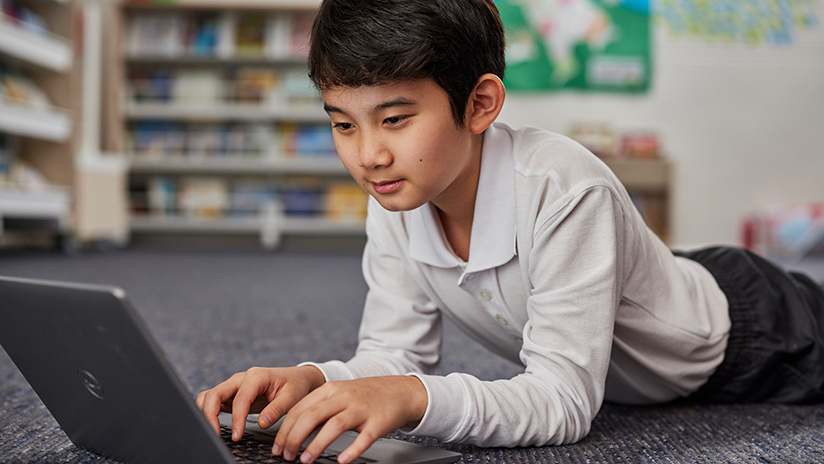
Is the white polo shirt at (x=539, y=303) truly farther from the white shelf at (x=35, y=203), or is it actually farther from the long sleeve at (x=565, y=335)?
the white shelf at (x=35, y=203)

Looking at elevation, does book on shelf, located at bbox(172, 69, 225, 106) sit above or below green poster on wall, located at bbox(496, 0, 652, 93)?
below

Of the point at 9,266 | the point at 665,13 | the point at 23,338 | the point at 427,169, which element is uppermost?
the point at 665,13

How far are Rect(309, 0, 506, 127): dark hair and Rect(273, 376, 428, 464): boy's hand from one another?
24 centimetres

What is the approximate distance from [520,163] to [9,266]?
2.31 metres

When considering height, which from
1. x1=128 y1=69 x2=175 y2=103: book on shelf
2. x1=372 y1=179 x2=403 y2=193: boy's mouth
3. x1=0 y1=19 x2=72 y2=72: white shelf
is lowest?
x1=372 y1=179 x2=403 y2=193: boy's mouth

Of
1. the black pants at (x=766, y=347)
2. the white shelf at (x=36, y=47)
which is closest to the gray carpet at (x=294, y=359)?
the black pants at (x=766, y=347)

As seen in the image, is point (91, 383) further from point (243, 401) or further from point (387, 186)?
point (387, 186)

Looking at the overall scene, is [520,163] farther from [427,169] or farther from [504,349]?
[504,349]

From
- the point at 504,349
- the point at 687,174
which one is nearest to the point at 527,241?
the point at 504,349

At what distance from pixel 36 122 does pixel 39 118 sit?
28mm

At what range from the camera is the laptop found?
0.42 m

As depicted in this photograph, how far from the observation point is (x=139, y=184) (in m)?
4.44

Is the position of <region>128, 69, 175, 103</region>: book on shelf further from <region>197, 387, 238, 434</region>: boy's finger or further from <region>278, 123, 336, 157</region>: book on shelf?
<region>197, 387, 238, 434</region>: boy's finger

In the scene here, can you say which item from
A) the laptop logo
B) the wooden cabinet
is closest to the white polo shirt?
the laptop logo
